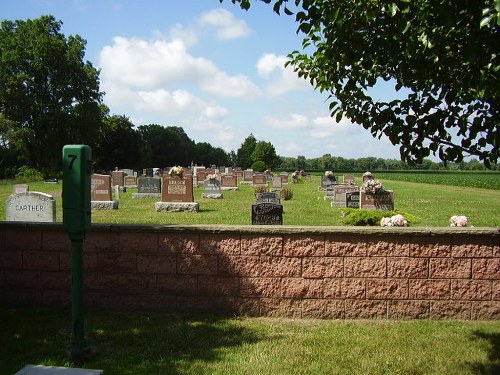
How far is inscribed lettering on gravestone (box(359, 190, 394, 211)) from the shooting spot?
1744 cm

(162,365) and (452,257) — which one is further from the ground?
(452,257)

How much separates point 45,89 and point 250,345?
186ft

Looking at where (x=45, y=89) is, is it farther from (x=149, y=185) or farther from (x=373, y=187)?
(x=373, y=187)

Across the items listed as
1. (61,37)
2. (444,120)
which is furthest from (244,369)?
(61,37)

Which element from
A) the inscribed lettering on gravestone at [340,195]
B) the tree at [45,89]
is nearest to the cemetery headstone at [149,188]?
the inscribed lettering on gravestone at [340,195]

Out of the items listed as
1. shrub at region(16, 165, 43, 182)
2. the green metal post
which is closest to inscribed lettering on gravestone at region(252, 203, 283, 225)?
the green metal post

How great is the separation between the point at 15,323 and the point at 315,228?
3.41 metres

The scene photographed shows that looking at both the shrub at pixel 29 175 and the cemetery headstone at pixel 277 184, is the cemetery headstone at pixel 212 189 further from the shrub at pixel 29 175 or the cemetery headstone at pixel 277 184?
the shrub at pixel 29 175

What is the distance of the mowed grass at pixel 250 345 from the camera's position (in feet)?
13.3

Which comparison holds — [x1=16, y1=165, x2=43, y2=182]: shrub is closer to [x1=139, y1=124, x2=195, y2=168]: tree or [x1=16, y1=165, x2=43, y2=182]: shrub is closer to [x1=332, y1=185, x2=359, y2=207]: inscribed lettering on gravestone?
[x1=332, y1=185, x2=359, y2=207]: inscribed lettering on gravestone

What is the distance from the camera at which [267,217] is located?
1210 cm

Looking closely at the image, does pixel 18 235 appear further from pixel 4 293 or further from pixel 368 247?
pixel 368 247

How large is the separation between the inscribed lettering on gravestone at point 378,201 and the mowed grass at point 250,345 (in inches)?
488

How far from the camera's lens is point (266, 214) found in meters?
12.1
